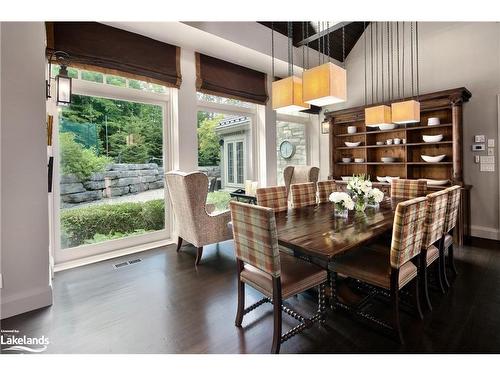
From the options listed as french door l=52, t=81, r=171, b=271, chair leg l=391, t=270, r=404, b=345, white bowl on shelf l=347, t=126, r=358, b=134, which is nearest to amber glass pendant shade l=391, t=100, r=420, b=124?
white bowl on shelf l=347, t=126, r=358, b=134

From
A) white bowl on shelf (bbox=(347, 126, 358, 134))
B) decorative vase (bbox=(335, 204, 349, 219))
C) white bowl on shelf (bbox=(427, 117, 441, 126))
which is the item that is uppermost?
white bowl on shelf (bbox=(347, 126, 358, 134))

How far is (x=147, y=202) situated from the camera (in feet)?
12.9

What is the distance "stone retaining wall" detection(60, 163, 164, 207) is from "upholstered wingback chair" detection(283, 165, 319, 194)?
2303mm

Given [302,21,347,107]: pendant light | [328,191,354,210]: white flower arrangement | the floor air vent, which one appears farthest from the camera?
the floor air vent

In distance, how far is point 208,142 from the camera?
4512mm

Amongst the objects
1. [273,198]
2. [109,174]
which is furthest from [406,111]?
[109,174]

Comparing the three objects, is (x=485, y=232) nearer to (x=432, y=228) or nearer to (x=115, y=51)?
(x=432, y=228)

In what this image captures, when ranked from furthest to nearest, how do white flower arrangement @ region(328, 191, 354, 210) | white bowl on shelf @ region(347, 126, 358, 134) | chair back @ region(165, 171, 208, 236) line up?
white bowl on shelf @ region(347, 126, 358, 134) → chair back @ region(165, 171, 208, 236) → white flower arrangement @ region(328, 191, 354, 210)

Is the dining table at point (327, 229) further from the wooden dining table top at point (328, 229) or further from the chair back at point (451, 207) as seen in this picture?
the chair back at point (451, 207)

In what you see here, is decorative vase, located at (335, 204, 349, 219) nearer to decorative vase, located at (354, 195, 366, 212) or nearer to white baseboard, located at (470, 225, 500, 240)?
decorative vase, located at (354, 195, 366, 212)

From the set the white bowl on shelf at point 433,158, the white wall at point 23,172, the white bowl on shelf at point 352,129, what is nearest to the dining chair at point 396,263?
the white wall at point 23,172

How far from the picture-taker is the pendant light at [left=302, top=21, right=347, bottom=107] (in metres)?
2.23

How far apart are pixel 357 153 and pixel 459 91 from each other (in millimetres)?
1927

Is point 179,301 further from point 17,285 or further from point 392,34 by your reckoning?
point 392,34
